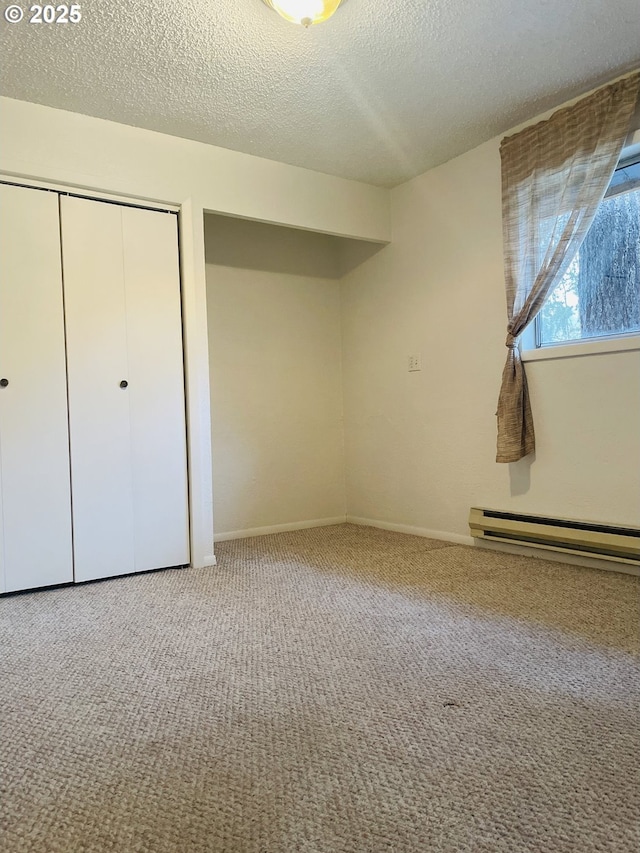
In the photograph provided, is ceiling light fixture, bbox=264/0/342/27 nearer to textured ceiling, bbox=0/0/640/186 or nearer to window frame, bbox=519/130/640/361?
textured ceiling, bbox=0/0/640/186

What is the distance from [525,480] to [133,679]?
2.24 meters

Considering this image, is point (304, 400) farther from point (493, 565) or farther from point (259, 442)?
point (493, 565)

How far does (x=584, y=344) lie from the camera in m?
2.74

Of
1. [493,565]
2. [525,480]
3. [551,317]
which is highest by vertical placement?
[551,317]

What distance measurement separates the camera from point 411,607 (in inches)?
88.1

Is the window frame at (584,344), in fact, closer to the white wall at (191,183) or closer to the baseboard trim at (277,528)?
the white wall at (191,183)

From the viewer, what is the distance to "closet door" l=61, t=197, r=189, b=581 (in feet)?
9.10

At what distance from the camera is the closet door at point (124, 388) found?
9.10ft

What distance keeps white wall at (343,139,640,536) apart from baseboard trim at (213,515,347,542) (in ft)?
0.58

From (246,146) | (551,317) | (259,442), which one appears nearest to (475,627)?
(551,317)

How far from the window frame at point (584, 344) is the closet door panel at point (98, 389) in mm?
2158

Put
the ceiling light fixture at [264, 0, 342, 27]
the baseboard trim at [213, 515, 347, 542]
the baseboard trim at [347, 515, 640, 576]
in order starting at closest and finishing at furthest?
the ceiling light fixture at [264, 0, 342, 27] → the baseboard trim at [347, 515, 640, 576] → the baseboard trim at [213, 515, 347, 542]

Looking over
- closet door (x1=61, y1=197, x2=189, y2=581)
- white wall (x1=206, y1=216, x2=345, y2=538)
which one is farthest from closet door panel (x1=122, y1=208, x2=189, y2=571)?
white wall (x1=206, y1=216, x2=345, y2=538)

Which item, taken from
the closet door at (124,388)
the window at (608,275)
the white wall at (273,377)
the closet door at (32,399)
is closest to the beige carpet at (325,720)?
the closet door at (32,399)
